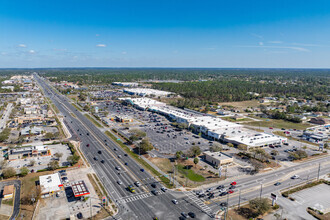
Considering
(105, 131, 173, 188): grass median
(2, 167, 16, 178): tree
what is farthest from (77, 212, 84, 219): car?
(2, 167, 16, 178): tree

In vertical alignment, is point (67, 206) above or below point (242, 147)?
below

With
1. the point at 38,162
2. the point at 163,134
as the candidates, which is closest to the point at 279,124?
the point at 163,134

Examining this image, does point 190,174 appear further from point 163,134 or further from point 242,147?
point 163,134

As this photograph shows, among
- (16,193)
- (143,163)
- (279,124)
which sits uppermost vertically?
(16,193)

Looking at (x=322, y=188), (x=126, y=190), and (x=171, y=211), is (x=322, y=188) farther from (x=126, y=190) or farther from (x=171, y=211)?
(x=126, y=190)

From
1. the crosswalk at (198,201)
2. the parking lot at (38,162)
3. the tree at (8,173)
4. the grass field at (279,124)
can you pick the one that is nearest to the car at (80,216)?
the crosswalk at (198,201)

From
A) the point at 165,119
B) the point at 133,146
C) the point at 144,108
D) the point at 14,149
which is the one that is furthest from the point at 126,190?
the point at 144,108
